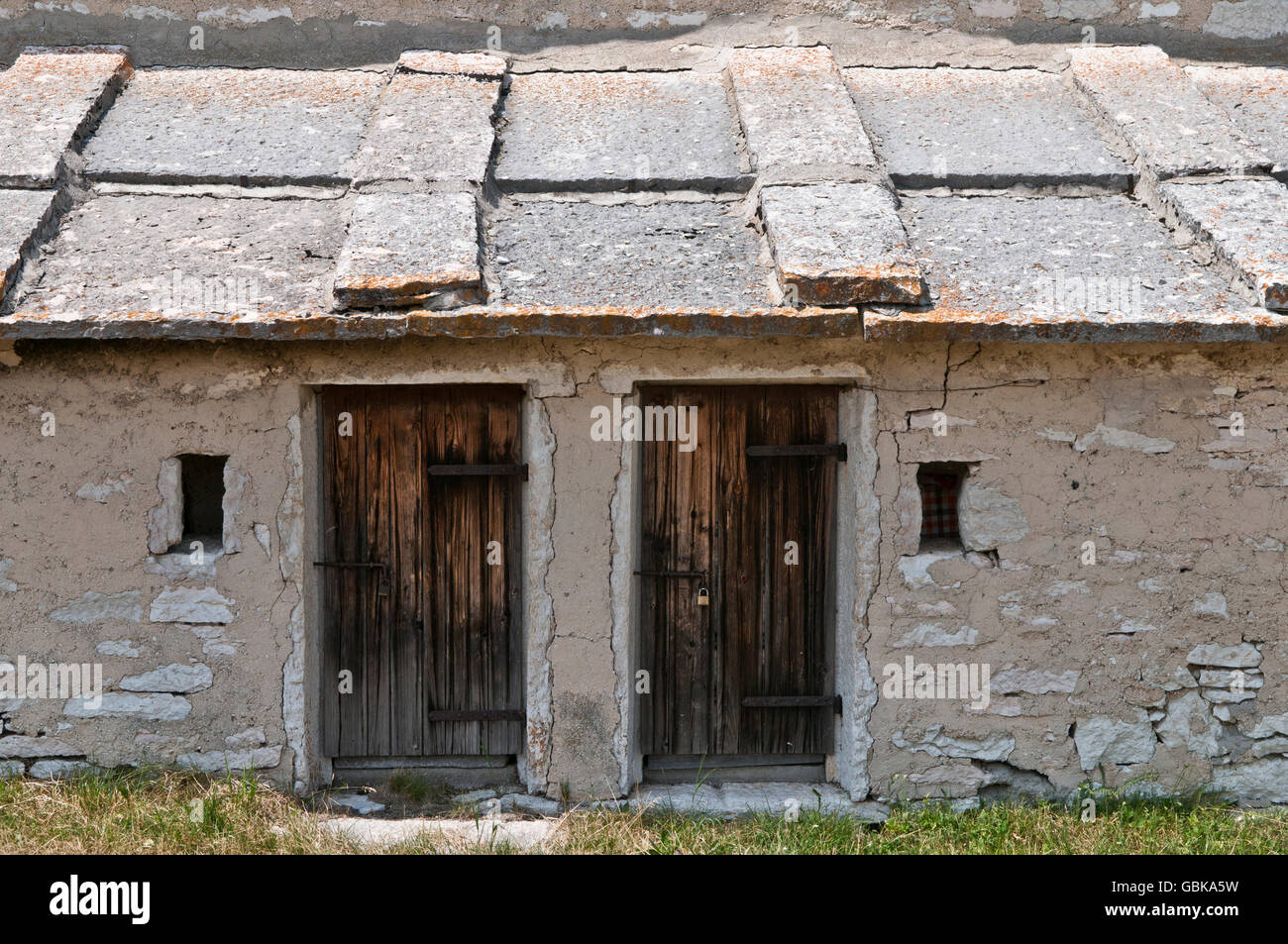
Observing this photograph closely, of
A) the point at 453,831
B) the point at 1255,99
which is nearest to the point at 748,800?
the point at 453,831

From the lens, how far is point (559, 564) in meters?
4.41

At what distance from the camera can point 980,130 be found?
5.27m

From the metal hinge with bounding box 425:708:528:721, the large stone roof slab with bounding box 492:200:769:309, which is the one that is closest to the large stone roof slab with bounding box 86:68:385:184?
the large stone roof slab with bounding box 492:200:769:309

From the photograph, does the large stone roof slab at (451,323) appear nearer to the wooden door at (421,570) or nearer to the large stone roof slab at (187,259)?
the large stone roof slab at (187,259)

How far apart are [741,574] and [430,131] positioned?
247cm

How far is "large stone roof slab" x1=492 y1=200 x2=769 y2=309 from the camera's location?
411 centimetres

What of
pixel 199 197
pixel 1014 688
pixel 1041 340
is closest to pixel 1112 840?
pixel 1014 688

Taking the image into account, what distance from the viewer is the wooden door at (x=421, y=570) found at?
456 cm

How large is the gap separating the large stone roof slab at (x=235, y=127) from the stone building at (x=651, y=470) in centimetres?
7

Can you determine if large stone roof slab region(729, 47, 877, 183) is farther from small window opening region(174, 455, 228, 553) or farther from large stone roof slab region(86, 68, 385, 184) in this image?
small window opening region(174, 455, 228, 553)

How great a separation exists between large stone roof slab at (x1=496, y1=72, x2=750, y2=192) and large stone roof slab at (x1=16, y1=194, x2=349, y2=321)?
3.13 feet

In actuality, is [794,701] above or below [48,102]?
below

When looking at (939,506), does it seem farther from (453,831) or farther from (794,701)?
(453,831)

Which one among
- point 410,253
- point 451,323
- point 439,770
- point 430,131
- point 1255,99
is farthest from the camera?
point 1255,99
